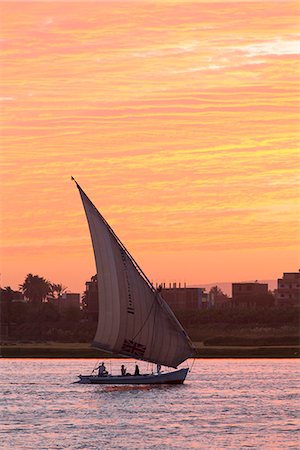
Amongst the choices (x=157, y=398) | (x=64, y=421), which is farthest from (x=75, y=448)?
(x=157, y=398)

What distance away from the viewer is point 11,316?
197 metres

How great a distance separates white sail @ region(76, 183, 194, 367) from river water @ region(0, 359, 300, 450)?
3335 millimetres

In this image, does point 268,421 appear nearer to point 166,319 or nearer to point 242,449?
point 242,449

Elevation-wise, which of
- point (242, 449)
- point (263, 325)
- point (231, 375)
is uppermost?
point (263, 325)

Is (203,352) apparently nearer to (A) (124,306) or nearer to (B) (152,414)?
(A) (124,306)

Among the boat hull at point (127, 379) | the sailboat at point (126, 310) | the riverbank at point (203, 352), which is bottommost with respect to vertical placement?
the boat hull at point (127, 379)

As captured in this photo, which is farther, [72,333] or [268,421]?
[72,333]

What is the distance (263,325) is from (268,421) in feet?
382

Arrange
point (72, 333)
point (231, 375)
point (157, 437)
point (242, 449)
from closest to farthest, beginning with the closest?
point (242, 449), point (157, 437), point (231, 375), point (72, 333)

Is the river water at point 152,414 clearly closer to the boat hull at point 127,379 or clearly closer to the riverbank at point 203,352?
the boat hull at point 127,379

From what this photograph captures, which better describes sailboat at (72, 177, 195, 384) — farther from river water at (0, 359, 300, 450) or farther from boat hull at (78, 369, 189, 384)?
river water at (0, 359, 300, 450)

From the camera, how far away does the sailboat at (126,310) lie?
86.6m

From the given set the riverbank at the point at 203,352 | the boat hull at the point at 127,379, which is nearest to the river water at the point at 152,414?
the boat hull at the point at 127,379

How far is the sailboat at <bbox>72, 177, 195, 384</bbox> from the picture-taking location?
86.6 m
